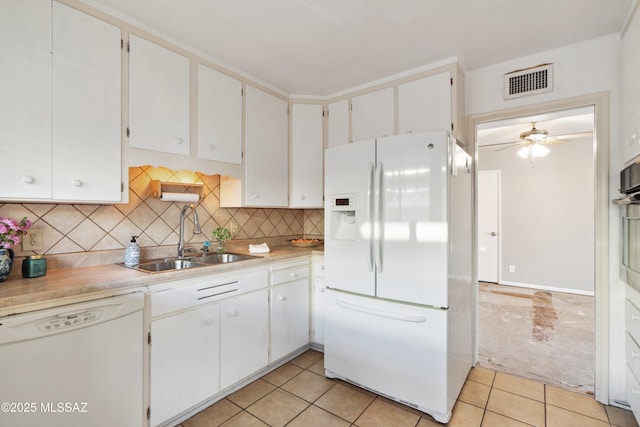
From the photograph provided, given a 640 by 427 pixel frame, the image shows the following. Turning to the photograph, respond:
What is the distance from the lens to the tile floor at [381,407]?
1.82 meters

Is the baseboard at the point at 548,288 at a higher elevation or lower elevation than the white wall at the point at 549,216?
lower

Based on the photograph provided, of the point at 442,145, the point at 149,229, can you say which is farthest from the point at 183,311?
the point at 442,145

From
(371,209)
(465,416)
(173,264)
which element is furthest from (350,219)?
(465,416)

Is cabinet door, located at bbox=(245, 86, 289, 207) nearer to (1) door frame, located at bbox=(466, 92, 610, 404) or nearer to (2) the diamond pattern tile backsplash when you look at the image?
(2) the diamond pattern tile backsplash

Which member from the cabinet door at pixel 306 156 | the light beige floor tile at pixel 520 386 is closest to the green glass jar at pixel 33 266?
the cabinet door at pixel 306 156

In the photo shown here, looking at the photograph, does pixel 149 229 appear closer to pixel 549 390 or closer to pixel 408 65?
pixel 408 65

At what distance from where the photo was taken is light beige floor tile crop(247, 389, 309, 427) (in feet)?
6.02

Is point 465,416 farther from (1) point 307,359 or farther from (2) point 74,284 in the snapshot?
(2) point 74,284

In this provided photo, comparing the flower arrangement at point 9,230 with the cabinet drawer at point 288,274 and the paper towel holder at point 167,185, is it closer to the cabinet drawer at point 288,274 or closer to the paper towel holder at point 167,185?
the paper towel holder at point 167,185

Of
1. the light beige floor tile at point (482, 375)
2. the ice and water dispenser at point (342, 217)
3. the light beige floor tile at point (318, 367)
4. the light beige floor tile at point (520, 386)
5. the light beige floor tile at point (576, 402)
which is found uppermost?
the ice and water dispenser at point (342, 217)

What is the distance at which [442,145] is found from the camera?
1.78m

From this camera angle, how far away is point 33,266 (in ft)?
5.11

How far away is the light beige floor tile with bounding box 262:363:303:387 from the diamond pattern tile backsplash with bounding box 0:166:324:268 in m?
1.17

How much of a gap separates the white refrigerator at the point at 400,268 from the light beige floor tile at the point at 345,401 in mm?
76
